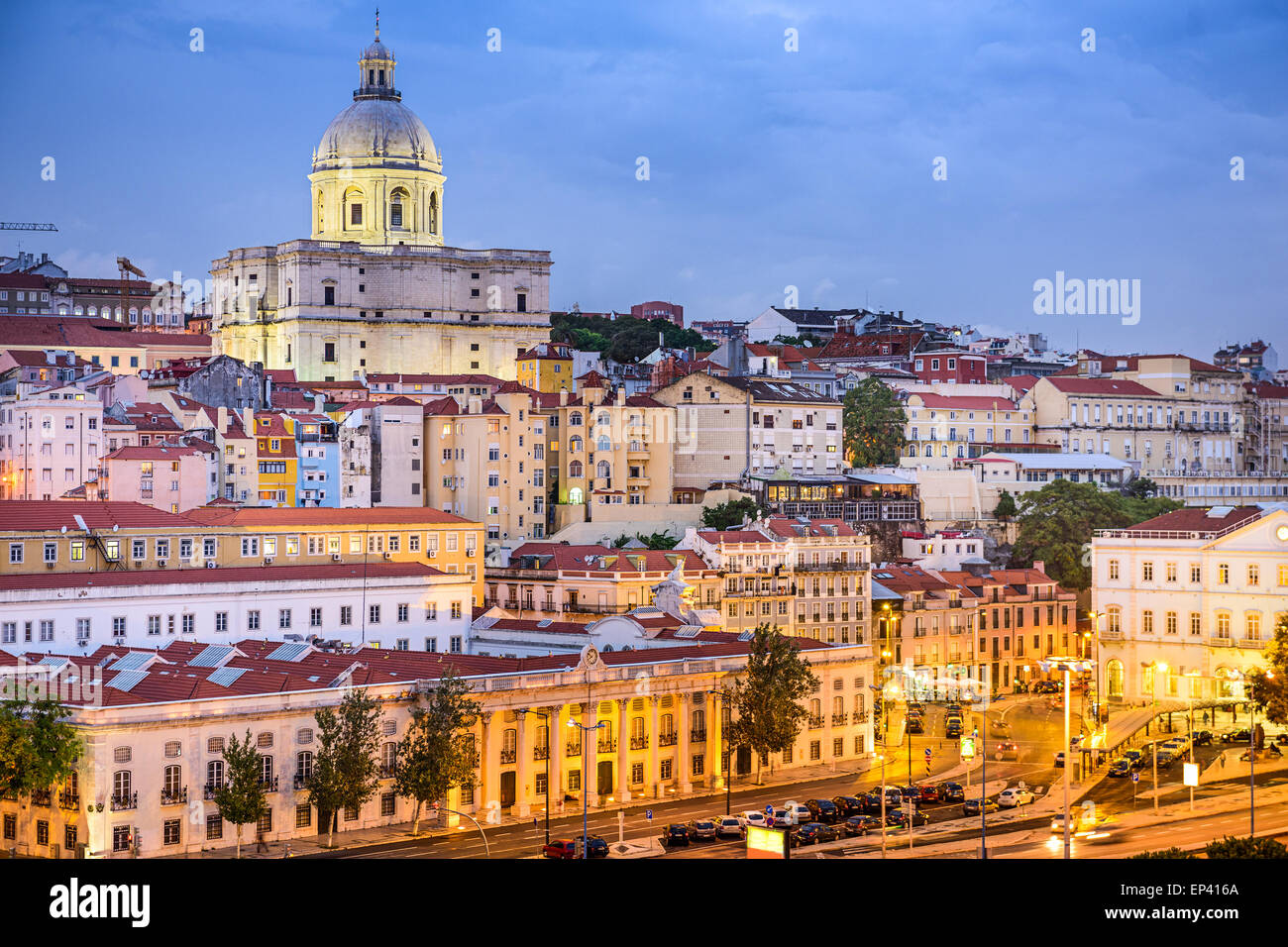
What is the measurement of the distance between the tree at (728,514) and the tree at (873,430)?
2024 cm

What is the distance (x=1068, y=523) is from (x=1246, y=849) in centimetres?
7982

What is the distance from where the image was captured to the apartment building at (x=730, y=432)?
118 metres

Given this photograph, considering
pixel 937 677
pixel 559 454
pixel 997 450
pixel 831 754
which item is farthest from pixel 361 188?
pixel 831 754

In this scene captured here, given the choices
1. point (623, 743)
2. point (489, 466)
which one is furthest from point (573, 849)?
point (489, 466)

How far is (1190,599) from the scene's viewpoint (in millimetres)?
86875

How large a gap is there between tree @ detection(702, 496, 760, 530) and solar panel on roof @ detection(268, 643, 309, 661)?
4164 centimetres

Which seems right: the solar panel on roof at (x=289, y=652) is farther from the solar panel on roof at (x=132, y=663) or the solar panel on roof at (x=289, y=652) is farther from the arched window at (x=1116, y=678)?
the arched window at (x=1116, y=678)

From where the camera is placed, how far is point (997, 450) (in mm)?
135000

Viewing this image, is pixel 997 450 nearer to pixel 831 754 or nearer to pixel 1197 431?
pixel 1197 431

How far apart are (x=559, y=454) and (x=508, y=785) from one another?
51404mm

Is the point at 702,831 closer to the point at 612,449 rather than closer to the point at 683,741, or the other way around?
the point at 683,741

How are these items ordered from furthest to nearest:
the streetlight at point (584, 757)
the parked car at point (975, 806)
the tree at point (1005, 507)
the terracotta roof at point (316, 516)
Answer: the tree at point (1005, 507) < the terracotta roof at point (316, 516) < the parked car at point (975, 806) < the streetlight at point (584, 757)

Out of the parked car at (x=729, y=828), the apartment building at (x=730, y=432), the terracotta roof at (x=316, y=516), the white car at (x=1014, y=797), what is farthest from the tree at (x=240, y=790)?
the apartment building at (x=730, y=432)

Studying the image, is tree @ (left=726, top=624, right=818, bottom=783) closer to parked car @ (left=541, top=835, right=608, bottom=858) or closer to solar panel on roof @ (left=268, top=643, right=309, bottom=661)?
solar panel on roof @ (left=268, top=643, right=309, bottom=661)
